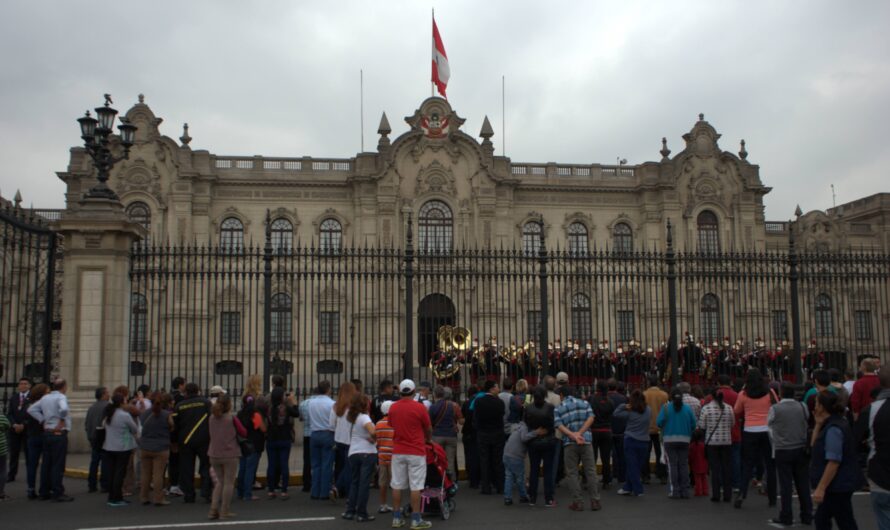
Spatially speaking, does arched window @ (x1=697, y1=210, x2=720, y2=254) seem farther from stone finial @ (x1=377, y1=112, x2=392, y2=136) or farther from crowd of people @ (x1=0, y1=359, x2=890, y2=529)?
crowd of people @ (x1=0, y1=359, x2=890, y2=529)

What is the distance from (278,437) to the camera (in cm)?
1064

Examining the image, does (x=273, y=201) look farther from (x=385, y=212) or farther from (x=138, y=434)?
(x=138, y=434)

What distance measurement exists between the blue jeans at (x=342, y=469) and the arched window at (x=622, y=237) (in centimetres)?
2854

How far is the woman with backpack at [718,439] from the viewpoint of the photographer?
394 inches

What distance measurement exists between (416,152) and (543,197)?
6428 mm

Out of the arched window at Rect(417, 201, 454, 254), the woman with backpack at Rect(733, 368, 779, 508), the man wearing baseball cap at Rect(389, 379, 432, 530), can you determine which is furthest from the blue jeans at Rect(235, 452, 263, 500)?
the arched window at Rect(417, 201, 454, 254)

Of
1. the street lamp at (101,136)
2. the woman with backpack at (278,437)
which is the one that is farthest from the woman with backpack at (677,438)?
the street lamp at (101,136)

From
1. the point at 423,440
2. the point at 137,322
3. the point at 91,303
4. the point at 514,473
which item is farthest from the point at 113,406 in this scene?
the point at 137,322

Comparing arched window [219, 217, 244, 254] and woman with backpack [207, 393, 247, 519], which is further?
arched window [219, 217, 244, 254]

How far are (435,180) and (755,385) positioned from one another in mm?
27118

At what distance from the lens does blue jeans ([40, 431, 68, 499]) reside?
1033cm

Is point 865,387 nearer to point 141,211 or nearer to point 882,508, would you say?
point 882,508

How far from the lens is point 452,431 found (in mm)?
10938

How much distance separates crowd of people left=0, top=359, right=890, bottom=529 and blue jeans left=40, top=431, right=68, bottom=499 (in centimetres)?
2
